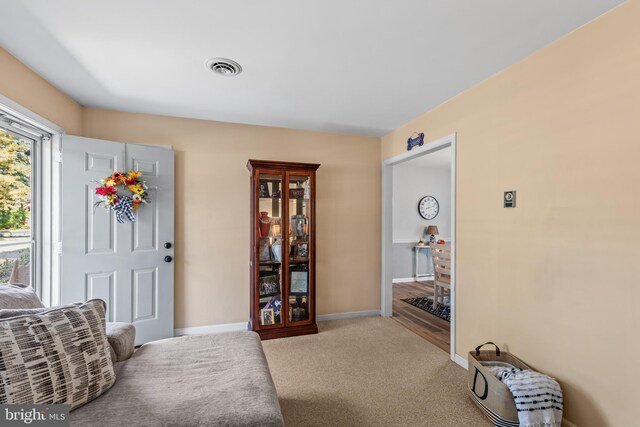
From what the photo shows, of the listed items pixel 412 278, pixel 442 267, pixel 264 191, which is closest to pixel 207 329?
pixel 264 191

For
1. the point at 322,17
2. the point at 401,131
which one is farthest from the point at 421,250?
the point at 322,17

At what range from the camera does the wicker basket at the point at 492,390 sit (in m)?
1.68

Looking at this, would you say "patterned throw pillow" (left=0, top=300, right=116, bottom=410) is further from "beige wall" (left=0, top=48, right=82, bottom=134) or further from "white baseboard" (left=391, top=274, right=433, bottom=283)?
"white baseboard" (left=391, top=274, right=433, bottom=283)

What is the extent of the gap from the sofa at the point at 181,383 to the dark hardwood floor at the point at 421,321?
2.19m

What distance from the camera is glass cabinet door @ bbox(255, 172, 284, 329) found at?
10.2 feet

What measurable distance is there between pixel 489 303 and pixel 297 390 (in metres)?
1.67

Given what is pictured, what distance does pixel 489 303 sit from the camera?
7.41 feet

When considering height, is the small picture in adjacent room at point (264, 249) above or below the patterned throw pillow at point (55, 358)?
above

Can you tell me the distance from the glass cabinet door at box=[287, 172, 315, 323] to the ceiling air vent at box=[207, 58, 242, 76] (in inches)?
49.7

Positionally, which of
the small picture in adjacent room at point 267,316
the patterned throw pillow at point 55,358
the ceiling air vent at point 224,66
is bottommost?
the small picture in adjacent room at point 267,316

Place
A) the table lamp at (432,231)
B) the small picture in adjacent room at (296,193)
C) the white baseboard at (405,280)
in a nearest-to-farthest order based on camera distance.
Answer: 1. the small picture in adjacent room at (296,193)
2. the white baseboard at (405,280)
3. the table lamp at (432,231)

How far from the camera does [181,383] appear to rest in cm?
133

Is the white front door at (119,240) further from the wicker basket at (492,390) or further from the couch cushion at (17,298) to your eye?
the wicker basket at (492,390)

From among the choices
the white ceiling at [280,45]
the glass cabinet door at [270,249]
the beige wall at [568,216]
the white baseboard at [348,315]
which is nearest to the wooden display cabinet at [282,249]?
the glass cabinet door at [270,249]
